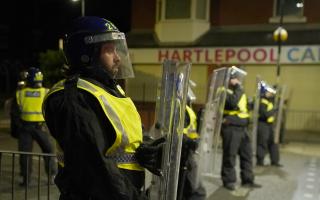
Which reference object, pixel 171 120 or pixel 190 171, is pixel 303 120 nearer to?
pixel 190 171

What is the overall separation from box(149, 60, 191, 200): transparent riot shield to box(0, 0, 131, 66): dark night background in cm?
2982

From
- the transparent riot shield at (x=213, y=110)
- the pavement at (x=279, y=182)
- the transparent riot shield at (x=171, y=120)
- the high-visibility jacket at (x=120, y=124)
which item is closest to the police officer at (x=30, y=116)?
the pavement at (x=279, y=182)

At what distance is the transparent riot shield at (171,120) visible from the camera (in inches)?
109

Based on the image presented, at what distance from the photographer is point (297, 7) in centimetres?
1673

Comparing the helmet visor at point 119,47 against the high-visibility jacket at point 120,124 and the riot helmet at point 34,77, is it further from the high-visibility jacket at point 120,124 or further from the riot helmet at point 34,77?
the riot helmet at point 34,77

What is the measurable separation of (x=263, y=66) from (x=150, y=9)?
6047mm

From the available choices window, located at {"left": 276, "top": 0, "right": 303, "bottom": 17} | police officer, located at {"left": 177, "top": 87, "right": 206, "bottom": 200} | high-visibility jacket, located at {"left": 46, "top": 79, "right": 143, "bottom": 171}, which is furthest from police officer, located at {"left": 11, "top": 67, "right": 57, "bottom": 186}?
window, located at {"left": 276, "top": 0, "right": 303, "bottom": 17}

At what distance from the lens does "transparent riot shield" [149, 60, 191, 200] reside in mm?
2764

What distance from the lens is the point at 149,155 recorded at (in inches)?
86.4

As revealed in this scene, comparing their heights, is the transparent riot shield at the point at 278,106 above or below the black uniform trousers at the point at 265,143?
above

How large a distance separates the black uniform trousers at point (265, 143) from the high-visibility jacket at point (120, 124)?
678cm

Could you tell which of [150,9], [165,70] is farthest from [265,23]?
[165,70]

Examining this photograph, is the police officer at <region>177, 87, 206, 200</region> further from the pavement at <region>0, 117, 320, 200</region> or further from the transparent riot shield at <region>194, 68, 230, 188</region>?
the pavement at <region>0, 117, 320, 200</region>

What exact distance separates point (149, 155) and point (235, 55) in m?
15.0
